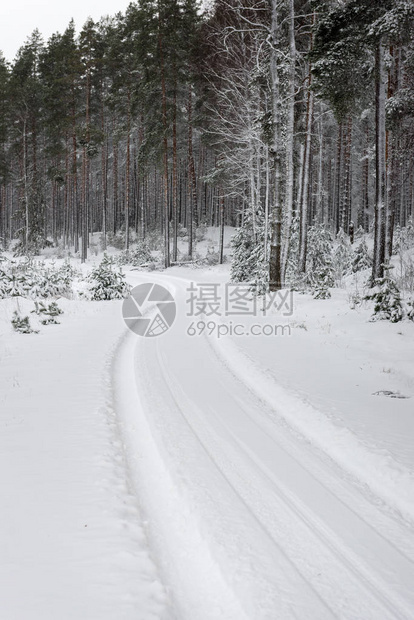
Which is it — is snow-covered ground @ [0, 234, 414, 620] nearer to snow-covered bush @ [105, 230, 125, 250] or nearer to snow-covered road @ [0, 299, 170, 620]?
snow-covered road @ [0, 299, 170, 620]

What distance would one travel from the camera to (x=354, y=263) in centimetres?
1791

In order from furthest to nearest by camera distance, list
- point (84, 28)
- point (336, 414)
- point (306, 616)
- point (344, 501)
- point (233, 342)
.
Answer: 1. point (84, 28)
2. point (233, 342)
3. point (336, 414)
4. point (344, 501)
5. point (306, 616)

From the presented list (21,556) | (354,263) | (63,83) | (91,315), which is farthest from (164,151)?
(21,556)

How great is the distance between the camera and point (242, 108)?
59.9ft

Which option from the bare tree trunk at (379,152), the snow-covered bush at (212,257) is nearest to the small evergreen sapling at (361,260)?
the bare tree trunk at (379,152)

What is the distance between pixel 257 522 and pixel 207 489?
0.57m

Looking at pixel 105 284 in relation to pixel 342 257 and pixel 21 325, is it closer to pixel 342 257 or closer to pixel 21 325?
pixel 21 325

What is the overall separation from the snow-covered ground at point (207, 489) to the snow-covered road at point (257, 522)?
12 millimetres

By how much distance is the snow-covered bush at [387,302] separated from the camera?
30.3 ft

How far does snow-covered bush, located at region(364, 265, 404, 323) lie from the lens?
30.3ft

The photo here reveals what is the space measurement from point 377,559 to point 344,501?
65 cm

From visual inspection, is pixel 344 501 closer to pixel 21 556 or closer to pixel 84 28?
pixel 21 556

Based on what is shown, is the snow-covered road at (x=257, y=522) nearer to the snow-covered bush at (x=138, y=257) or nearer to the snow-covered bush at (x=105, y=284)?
the snow-covered bush at (x=105, y=284)

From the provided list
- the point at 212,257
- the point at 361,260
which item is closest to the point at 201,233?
the point at 212,257
